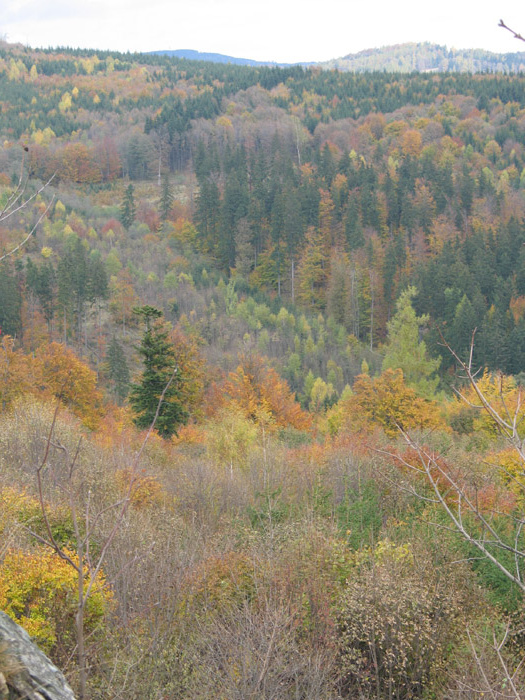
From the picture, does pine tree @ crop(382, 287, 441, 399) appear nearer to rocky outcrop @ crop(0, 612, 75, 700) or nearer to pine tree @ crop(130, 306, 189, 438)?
pine tree @ crop(130, 306, 189, 438)

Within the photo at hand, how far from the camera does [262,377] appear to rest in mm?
36625

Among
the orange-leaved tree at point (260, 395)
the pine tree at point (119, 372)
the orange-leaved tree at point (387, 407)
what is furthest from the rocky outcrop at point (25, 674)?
the pine tree at point (119, 372)

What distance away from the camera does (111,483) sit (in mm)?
14016

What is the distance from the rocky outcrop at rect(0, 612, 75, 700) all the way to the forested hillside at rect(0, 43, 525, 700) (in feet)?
1.03

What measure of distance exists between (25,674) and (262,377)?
33.9 m

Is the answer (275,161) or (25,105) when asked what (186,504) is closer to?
(275,161)

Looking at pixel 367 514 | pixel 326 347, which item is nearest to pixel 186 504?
pixel 367 514

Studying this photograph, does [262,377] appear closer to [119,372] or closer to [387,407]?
[387,407]

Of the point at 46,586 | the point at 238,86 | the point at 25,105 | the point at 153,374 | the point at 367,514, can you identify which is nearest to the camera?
the point at 46,586

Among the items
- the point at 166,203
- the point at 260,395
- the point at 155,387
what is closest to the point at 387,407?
the point at 260,395

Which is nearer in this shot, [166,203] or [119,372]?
[119,372]

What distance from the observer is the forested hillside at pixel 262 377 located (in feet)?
26.0

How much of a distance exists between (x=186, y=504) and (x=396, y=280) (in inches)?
2494

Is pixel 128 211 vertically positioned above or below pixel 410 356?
above
